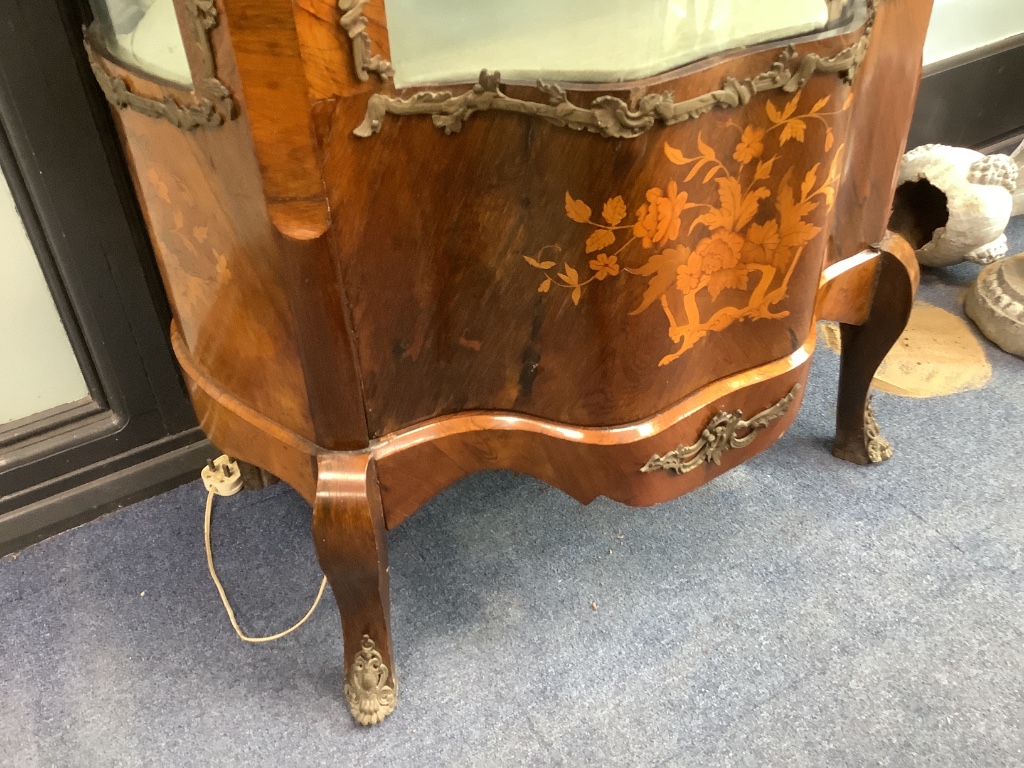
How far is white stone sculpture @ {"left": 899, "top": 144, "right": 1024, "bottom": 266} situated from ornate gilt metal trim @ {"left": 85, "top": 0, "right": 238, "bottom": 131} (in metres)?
→ 1.24

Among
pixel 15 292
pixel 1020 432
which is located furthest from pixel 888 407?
pixel 15 292

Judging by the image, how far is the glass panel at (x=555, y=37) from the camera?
537mm

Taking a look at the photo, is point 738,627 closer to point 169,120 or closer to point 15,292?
point 169,120

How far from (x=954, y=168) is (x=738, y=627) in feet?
2.98

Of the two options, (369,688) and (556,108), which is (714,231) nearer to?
(556,108)

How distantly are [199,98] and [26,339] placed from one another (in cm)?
61

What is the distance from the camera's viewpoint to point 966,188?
4.49 feet

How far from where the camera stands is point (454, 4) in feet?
1.79

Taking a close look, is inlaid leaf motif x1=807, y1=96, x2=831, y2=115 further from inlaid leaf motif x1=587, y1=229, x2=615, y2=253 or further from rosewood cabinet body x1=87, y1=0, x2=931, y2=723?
inlaid leaf motif x1=587, y1=229, x2=615, y2=253

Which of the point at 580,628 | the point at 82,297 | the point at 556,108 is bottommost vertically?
the point at 580,628

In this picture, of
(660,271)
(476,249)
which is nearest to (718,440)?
(660,271)

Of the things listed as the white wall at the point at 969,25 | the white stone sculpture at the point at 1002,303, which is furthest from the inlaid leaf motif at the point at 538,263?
the white wall at the point at 969,25

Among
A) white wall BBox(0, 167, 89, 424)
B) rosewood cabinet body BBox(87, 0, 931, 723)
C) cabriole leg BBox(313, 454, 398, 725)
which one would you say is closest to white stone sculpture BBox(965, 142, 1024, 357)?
rosewood cabinet body BBox(87, 0, 931, 723)

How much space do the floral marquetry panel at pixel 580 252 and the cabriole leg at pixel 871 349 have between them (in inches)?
9.3
